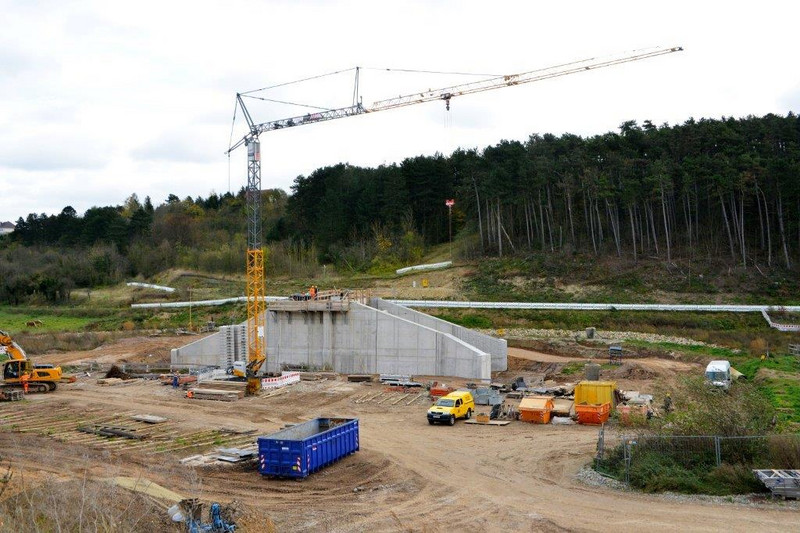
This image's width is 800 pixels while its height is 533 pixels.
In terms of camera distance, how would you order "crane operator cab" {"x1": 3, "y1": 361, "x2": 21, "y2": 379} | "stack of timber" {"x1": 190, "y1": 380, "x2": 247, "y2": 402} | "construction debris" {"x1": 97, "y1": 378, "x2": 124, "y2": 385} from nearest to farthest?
"stack of timber" {"x1": 190, "y1": 380, "x2": 247, "y2": 402}
"crane operator cab" {"x1": 3, "y1": 361, "x2": 21, "y2": 379}
"construction debris" {"x1": 97, "y1": 378, "x2": 124, "y2": 385}

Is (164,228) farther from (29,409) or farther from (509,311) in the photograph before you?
(29,409)

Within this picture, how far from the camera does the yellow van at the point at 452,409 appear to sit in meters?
31.1

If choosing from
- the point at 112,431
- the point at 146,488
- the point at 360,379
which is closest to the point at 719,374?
the point at 360,379

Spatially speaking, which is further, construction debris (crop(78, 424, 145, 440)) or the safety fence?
construction debris (crop(78, 424, 145, 440))

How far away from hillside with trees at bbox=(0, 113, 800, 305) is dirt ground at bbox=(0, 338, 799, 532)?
1213 inches

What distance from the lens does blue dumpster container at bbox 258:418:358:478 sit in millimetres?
22781

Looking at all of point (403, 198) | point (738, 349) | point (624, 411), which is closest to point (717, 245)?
point (738, 349)

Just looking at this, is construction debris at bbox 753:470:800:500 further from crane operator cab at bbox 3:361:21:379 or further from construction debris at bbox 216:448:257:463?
crane operator cab at bbox 3:361:21:379

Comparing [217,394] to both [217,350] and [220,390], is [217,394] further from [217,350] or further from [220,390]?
[217,350]

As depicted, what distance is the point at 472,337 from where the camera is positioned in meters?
46.4

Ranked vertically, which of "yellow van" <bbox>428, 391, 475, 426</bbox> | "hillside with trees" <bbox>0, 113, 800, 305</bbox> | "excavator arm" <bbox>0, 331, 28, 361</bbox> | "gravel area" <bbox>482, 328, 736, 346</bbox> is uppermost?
"hillside with trees" <bbox>0, 113, 800, 305</bbox>

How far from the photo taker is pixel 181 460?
25.3m

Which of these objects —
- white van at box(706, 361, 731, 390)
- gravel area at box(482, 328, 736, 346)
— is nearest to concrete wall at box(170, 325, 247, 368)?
gravel area at box(482, 328, 736, 346)

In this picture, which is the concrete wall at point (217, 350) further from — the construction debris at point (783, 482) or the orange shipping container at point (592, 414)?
the construction debris at point (783, 482)
